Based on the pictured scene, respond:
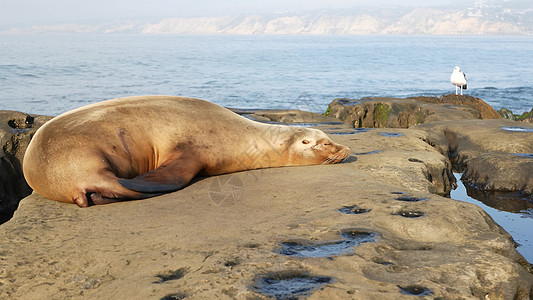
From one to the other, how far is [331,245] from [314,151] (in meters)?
2.67

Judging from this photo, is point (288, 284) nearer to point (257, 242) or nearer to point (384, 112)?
point (257, 242)

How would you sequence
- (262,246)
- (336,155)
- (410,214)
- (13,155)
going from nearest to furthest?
(262,246) < (410,214) < (336,155) < (13,155)

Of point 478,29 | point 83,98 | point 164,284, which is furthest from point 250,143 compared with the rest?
point 478,29

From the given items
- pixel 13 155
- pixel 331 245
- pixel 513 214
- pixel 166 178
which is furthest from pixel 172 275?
pixel 13 155

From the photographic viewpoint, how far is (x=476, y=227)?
3510 mm

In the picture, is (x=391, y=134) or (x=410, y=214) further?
(x=391, y=134)

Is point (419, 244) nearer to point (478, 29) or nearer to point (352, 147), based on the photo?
point (352, 147)

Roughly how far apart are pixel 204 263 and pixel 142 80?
27.2 meters

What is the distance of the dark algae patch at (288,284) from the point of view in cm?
247

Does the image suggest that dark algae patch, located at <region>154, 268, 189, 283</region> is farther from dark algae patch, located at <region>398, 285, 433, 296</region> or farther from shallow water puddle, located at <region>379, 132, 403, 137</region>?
shallow water puddle, located at <region>379, 132, 403, 137</region>

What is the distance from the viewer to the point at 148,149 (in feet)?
16.3

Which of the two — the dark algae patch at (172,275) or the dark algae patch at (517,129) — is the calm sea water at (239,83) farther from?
the dark algae patch at (172,275)

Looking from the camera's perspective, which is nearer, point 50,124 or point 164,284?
point 164,284

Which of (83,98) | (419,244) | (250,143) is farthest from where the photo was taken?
(83,98)
